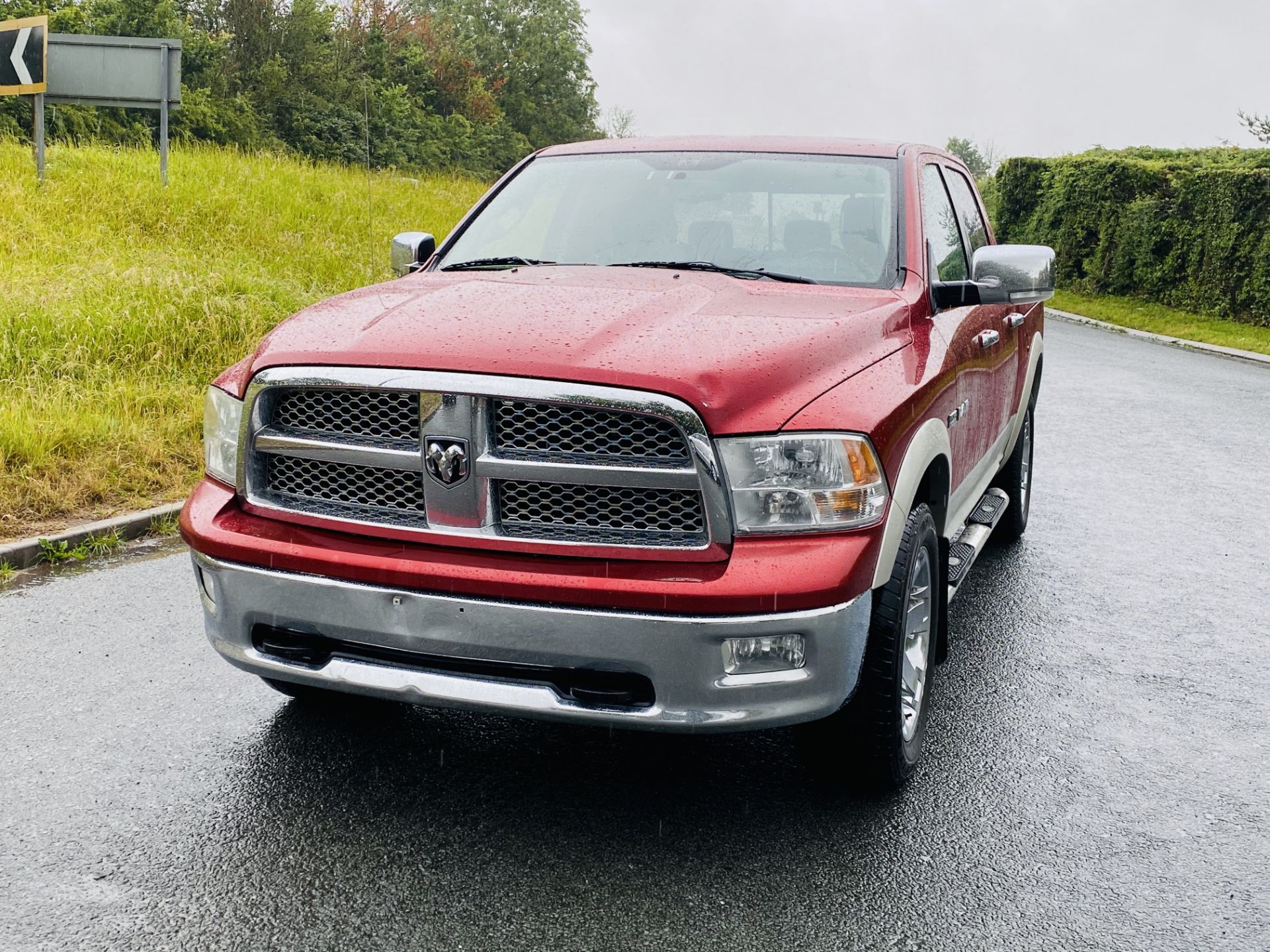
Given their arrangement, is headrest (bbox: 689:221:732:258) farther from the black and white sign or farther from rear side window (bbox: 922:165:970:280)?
the black and white sign

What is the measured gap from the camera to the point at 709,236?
4.51m

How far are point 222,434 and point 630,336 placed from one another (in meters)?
1.18

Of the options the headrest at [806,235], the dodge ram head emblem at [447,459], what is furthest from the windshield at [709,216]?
the dodge ram head emblem at [447,459]

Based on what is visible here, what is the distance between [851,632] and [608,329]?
0.99 m

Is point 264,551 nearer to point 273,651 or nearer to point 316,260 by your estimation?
point 273,651

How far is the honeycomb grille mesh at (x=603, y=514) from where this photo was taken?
3092 mm

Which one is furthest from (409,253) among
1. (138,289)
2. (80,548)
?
(138,289)

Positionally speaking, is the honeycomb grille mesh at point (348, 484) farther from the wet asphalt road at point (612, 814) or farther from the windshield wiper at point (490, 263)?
the windshield wiper at point (490, 263)

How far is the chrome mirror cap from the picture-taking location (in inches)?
175

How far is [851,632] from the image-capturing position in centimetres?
314

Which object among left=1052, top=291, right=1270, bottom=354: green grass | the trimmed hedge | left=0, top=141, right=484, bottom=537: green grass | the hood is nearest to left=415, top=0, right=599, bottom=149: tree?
the trimmed hedge

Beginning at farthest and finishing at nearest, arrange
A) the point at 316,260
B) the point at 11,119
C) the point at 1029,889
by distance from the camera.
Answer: the point at 11,119, the point at 316,260, the point at 1029,889

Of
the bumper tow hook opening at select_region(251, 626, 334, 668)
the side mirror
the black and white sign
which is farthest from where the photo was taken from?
the black and white sign

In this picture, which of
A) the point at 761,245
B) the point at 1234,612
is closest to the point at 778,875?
the point at 761,245
